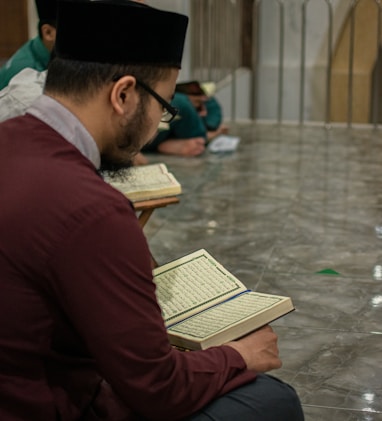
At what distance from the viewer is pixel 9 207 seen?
1.61m

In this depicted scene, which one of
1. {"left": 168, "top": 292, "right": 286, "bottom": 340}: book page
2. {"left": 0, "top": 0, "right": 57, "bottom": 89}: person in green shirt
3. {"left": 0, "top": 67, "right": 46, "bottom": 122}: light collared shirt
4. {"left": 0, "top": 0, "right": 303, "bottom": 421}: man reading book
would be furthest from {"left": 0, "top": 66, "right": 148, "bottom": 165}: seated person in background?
{"left": 0, "top": 0, "right": 303, "bottom": 421}: man reading book

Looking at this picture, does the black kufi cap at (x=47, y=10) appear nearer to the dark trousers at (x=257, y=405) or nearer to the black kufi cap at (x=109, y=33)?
the black kufi cap at (x=109, y=33)

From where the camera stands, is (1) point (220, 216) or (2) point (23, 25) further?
(2) point (23, 25)

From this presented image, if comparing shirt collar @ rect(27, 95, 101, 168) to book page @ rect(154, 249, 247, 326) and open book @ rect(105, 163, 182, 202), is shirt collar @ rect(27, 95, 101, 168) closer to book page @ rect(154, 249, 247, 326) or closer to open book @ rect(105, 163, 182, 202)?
book page @ rect(154, 249, 247, 326)

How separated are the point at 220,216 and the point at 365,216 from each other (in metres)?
0.78

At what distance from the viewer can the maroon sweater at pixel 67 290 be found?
158cm

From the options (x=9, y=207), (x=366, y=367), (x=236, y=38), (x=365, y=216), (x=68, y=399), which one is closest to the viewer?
(x=9, y=207)

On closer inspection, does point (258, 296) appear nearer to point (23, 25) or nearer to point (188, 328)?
point (188, 328)

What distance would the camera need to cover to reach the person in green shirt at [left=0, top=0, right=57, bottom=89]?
3.83 m

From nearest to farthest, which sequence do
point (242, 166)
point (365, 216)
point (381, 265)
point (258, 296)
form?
1. point (258, 296)
2. point (381, 265)
3. point (365, 216)
4. point (242, 166)

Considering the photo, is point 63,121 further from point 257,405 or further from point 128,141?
Answer: point 257,405

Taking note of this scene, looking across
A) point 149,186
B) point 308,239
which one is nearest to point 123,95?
point 149,186

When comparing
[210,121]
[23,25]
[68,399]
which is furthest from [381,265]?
[23,25]

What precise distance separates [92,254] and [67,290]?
78mm
